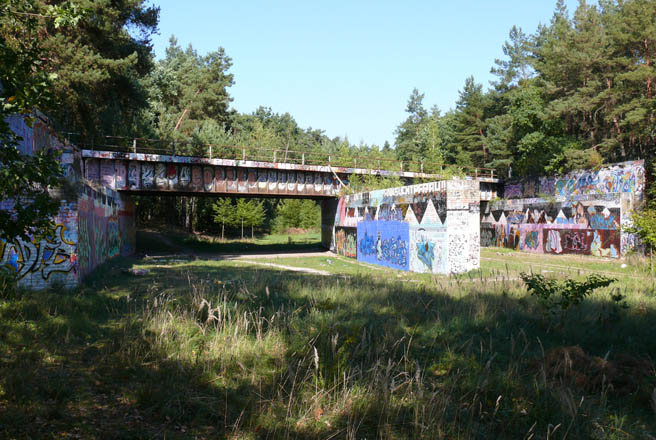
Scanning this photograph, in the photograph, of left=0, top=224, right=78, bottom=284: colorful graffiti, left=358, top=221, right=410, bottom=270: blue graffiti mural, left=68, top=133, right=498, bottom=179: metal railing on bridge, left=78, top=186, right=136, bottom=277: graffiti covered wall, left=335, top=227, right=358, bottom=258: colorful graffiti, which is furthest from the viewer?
left=68, top=133, right=498, bottom=179: metal railing on bridge

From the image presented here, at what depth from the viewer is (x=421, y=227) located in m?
20.8

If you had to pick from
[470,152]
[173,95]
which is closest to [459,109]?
[470,152]

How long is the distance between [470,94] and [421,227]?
4631 centimetres

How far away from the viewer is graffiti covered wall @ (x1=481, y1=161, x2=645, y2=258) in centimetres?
2694

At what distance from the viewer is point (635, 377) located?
5785 millimetres

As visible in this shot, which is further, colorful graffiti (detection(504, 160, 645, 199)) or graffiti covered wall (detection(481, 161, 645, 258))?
colorful graffiti (detection(504, 160, 645, 199))

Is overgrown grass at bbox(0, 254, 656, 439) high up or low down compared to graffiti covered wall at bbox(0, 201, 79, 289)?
down

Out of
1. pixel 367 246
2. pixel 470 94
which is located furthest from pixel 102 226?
pixel 470 94

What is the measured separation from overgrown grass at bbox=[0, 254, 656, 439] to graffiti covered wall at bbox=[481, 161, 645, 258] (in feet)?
69.0

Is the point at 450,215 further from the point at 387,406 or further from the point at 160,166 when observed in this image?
the point at 160,166

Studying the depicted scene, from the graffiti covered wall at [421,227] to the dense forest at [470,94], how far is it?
5.57 metres

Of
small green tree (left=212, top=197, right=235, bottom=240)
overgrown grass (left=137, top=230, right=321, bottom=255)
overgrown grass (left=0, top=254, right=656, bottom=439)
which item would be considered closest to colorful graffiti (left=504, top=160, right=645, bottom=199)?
overgrown grass (left=137, top=230, right=321, bottom=255)

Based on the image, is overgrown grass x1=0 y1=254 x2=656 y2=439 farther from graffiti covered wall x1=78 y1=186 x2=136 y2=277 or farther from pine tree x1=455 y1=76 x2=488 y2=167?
pine tree x1=455 y1=76 x2=488 y2=167

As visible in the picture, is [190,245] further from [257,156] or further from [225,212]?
[257,156]
